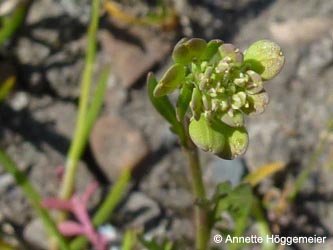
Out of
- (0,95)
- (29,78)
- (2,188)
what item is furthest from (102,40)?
(2,188)

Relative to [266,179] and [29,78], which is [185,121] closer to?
[266,179]

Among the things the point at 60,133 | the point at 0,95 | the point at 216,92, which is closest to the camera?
the point at 216,92

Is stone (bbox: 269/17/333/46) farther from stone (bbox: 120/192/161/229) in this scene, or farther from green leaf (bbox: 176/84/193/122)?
green leaf (bbox: 176/84/193/122)

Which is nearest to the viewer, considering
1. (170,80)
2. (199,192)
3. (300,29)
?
(170,80)

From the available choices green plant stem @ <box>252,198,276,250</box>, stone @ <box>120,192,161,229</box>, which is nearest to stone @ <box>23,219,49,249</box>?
stone @ <box>120,192,161,229</box>

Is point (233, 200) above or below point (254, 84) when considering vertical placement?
below

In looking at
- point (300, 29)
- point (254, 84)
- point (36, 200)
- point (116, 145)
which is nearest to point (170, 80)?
point (254, 84)

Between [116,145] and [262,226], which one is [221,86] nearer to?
[262,226]
